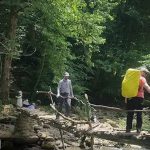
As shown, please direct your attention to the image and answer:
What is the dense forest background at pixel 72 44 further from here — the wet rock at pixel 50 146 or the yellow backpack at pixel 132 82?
the yellow backpack at pixel 132 82

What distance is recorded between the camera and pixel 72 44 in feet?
92.8

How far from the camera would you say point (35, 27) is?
2353cm

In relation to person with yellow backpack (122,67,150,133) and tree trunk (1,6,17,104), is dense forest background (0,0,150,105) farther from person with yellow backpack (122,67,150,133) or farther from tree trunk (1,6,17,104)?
person with yellow backpack (122,67,150,133)

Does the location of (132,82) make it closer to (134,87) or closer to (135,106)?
(134,87)

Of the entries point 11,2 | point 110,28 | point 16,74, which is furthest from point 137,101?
point 110,28

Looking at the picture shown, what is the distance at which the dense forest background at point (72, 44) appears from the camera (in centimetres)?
2109

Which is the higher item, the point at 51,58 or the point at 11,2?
the point at 11,2

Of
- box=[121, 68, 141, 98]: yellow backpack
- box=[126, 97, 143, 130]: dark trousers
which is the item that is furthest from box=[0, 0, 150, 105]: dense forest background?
box=[121, 68, 141, 98]: yellow backpack

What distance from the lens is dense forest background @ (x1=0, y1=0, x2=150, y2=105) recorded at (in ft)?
69.2

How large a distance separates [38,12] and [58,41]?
1703 mm

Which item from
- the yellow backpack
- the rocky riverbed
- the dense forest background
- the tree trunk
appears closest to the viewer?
the yellow backpack

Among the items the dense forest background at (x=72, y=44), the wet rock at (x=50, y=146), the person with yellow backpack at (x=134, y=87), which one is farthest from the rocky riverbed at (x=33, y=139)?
the person with yellow backpack at (x=134, y=87)

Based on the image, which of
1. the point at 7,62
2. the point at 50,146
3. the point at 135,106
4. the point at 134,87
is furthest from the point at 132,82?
the point at 7,62

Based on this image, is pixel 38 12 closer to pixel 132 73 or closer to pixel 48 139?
pixel 48 139
